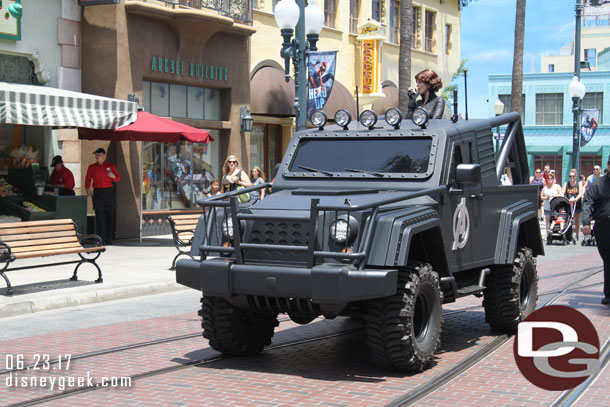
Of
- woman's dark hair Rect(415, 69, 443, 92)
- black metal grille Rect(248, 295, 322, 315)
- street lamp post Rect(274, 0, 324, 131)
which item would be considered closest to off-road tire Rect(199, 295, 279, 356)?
black metal grille Rect(248, 295, 322, 315)

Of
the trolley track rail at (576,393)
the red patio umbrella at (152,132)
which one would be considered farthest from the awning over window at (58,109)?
the trolley track rail at (576,393)

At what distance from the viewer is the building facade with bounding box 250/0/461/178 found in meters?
25.0

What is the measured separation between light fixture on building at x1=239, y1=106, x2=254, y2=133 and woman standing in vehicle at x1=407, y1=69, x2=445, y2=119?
14.1 m

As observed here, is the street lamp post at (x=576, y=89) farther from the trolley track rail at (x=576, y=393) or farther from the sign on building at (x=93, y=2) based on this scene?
the trolley track rail at (x=576, y=393)

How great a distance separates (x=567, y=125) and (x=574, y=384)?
4954 cm

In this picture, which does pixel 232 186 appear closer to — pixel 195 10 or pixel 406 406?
pixel 195 10

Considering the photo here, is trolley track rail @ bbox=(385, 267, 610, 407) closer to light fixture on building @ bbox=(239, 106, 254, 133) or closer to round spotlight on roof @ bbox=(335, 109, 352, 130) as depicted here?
round spotlight on roof @ bbox=(335, 109, 352, 130)

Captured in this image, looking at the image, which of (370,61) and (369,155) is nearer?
(369,155)

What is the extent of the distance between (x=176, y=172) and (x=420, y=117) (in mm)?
14595

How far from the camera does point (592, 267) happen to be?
16219 mm

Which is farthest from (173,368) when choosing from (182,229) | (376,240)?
(182,229)

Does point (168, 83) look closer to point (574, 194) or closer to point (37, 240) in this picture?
point (37, 240)

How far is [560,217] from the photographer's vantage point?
22125 millimetres

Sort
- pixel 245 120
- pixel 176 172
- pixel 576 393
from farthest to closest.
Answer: pixel 245 120 < pixel 176 172 < pixel 576 393
